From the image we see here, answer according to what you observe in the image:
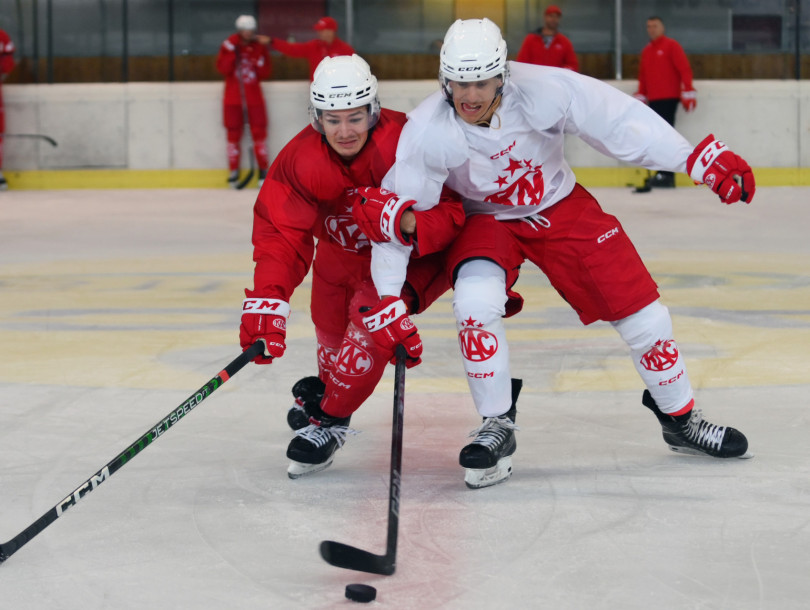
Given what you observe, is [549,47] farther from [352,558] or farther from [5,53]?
[352,558]

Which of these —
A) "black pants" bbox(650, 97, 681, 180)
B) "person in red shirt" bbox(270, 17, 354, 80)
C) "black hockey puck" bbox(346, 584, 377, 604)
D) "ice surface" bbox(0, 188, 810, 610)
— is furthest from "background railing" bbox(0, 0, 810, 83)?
"black hockey puck" bbox(346, 584, 377, 604)

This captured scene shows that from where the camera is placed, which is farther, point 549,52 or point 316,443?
point 549,52

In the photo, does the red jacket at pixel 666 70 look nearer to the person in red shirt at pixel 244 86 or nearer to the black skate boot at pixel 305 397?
the person in red shirt at pixel 244 86

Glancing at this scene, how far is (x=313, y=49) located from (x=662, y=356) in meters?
7.55

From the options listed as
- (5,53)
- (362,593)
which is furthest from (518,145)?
(5,53)

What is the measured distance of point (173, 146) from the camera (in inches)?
399

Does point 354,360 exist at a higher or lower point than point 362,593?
higher

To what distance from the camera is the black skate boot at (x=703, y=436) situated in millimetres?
2879

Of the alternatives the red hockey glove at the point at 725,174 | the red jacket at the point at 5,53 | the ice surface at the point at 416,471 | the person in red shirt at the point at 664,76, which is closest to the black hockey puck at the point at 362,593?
the ice surface at the point at 416,471

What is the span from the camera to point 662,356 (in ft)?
9.35

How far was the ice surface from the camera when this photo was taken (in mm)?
2178

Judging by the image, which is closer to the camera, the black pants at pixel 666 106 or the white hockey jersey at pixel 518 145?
the white hockey jersey at pixel 518 145

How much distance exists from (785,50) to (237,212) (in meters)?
4.84

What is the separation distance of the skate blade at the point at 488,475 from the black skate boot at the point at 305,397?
19.6 inches
